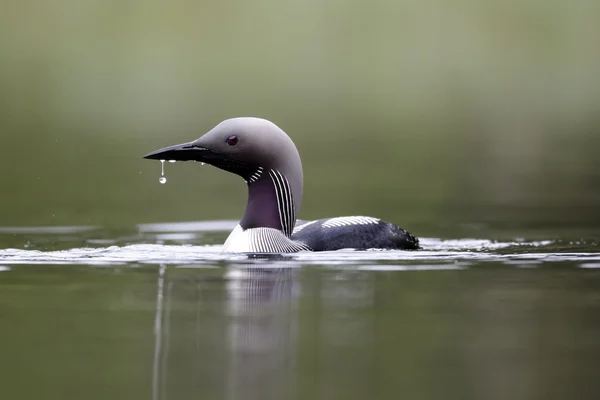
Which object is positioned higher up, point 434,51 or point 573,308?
point 434,51

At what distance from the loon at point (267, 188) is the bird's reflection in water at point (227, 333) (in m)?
0.69

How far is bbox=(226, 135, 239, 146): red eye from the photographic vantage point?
26.1 feet

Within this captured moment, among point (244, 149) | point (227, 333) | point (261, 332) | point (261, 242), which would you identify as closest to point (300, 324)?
point (261, 332)

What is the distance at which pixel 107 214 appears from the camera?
10.7m

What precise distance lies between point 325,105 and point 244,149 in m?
14.4

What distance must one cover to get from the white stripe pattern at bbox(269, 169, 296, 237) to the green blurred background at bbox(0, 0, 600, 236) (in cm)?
172

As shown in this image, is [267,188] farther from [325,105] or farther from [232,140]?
[325,105]

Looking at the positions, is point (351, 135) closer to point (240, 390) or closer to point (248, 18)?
point (248, 18)

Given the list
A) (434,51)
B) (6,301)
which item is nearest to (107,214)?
(6,301)

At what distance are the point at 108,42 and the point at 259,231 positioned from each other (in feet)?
55.5

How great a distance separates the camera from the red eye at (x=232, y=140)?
7.97 meters

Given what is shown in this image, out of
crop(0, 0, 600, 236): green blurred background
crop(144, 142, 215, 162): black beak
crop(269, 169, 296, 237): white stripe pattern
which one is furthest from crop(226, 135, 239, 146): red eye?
crop(0, 0, 600, 236): green blurred background

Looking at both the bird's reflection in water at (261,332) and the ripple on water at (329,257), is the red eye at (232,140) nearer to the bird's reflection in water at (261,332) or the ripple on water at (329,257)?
the ripple on water at (329,257)

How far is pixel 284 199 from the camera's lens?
26.6 feet
